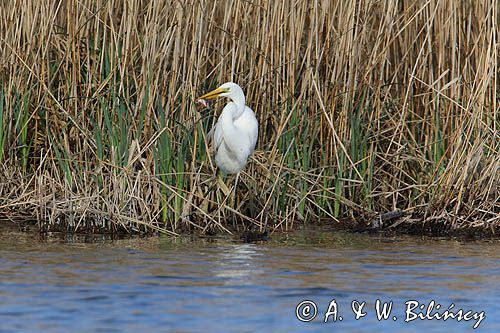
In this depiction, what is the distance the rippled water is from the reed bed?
0.38 meters

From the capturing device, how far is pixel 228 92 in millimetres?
7082

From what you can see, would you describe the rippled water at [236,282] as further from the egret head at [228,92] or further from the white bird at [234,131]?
the egret head at [228,92]

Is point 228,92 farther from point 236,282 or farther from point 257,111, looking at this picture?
point 236,282

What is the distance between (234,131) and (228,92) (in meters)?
0.30

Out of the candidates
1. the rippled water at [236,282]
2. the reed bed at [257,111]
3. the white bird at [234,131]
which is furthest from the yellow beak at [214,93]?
the rippled water at [236,282]

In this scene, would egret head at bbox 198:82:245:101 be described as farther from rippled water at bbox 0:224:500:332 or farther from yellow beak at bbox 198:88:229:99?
rippled water at bbox 0:224:500:332

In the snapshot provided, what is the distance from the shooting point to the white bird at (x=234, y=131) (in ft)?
23.3

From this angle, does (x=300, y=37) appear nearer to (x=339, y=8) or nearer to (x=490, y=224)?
(x=339, y=8)

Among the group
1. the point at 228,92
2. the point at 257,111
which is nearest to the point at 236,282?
the point at 228,92

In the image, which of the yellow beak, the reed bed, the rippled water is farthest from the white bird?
the rippled water

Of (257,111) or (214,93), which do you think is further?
(257,111)

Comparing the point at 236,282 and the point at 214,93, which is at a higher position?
the point at 214,93

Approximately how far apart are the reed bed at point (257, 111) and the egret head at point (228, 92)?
0.16 m

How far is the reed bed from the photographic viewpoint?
274 inches
